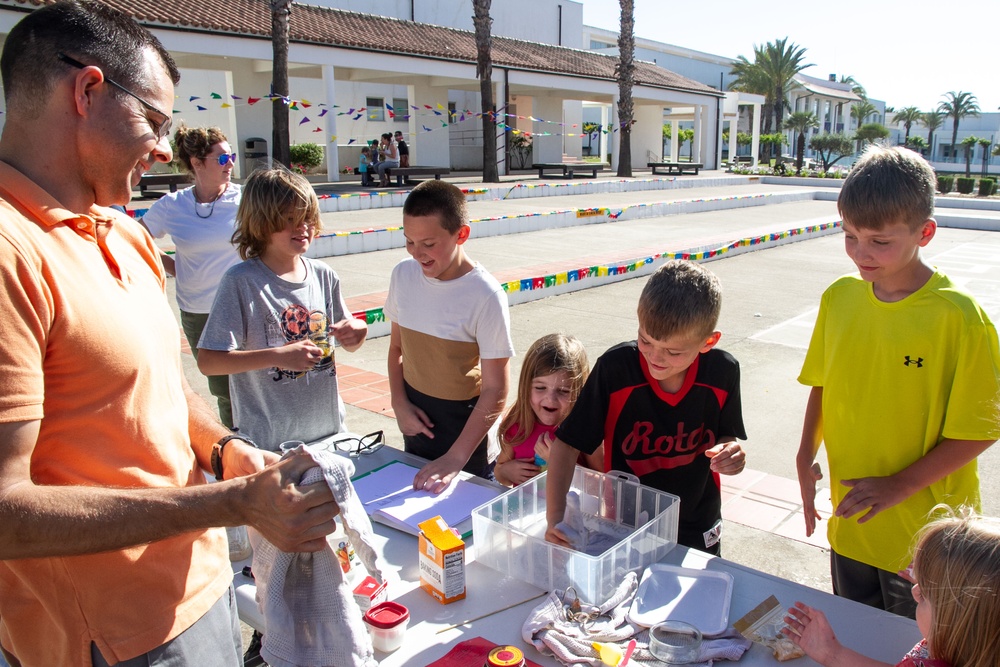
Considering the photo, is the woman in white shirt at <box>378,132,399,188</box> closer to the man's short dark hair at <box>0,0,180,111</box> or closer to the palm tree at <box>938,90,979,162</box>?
the man's short dark hair at <box>0,0,180,111</box>

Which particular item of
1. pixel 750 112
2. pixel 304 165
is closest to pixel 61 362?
pixel 304 165

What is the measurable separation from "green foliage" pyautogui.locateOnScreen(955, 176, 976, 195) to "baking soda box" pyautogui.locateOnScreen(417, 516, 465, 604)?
111ft

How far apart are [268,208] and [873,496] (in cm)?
212

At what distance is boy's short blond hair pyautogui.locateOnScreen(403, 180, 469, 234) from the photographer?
8.66 feet

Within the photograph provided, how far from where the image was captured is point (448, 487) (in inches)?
92.7

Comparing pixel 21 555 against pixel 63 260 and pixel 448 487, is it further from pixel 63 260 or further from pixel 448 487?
pixel 448 487

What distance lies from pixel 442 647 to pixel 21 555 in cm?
86

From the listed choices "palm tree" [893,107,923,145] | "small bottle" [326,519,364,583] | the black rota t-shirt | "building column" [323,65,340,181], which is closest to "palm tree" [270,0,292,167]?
"building column" [323,65,340,181]

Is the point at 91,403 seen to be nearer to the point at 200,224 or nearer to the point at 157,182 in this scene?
the point at 200,224

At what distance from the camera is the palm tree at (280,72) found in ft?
52.3

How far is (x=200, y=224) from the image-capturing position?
151 inches

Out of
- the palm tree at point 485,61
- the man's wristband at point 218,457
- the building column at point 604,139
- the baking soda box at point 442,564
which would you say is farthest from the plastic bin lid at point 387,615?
the building column at point 604,139

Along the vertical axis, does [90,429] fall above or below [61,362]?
below

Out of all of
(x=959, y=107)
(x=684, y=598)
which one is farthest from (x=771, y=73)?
(x=684, y=598)
